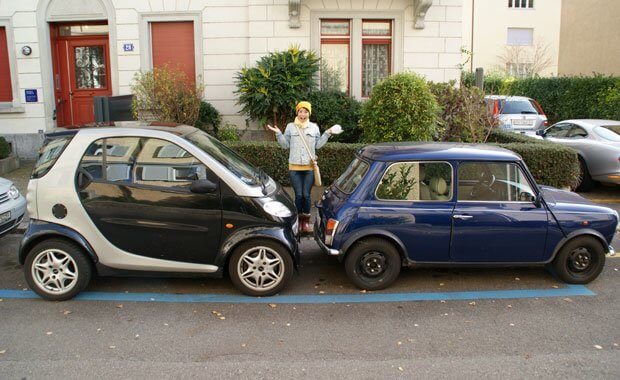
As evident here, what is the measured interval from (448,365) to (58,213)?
147 inches

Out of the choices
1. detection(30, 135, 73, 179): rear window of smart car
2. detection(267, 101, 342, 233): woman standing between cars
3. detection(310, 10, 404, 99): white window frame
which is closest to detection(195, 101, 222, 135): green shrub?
detection(310, 10, 404, 99): white window frame

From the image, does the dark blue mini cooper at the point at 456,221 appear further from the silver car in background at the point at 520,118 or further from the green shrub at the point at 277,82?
the silver car in background at the point at 520,118

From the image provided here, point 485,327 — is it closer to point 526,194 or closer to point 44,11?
point 526,194

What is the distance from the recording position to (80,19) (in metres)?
12.5

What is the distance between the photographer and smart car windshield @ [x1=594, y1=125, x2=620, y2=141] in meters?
9.75

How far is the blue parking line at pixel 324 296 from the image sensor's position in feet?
16.5

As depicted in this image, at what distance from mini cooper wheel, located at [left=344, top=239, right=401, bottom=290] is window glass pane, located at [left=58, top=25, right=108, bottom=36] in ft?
34.2

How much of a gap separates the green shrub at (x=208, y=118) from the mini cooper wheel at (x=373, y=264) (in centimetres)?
775

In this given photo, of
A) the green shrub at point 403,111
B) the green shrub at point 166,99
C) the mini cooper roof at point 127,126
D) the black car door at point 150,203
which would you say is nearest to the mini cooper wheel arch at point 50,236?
the black car door at point 150,203

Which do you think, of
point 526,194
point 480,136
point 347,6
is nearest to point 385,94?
point 480,136

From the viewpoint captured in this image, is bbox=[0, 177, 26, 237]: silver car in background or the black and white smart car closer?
the black and white smart car

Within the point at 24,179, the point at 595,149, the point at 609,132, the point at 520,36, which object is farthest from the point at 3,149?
the point at 520,36

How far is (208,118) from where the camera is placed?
1227 centimetres

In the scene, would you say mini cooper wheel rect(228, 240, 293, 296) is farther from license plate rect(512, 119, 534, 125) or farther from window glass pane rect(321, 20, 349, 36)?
license plate rect(512, 119, 534, 125)
